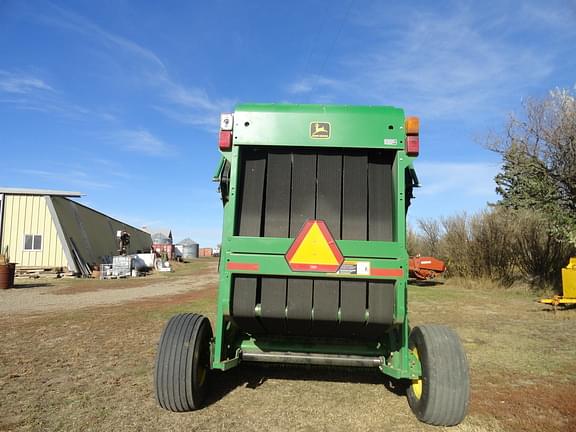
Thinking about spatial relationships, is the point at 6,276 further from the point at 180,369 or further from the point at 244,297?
the point at 244,297

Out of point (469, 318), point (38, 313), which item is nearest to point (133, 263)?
point (38, 313)

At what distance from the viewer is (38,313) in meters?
10.7

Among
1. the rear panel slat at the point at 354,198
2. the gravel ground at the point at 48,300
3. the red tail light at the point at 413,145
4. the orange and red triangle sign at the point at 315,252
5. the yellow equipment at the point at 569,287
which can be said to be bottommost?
the gravel ground at the point at 48,300

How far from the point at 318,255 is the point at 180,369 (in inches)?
64.5

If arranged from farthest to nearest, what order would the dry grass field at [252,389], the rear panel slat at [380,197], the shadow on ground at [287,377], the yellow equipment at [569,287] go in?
the yellow equipment at [569,287], the shadow on ground at [287,377], the rear panel slat at [380,197], the dry grass field at [252,389]

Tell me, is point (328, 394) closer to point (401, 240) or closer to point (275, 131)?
point (401, 240)

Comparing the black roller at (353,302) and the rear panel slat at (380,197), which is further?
the rear panel slat at (380,197)

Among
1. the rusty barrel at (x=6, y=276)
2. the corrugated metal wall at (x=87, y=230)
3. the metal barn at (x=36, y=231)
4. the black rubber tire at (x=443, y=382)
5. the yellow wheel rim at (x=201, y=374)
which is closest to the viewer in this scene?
the black rubber tire at (x=443, y=382)

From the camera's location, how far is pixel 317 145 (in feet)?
13.2

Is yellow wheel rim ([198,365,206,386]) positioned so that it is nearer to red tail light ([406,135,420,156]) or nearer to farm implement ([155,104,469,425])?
farm implement ([155,104,469,425])

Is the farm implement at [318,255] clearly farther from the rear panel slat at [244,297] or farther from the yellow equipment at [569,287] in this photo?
the yellow equipment at [569,287]

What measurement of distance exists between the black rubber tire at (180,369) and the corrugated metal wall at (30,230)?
78.7ft

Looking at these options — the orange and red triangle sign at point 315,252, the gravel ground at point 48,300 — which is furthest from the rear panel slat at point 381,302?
the gravel ground at point 48,300

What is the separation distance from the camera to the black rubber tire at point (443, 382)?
12.0ft
